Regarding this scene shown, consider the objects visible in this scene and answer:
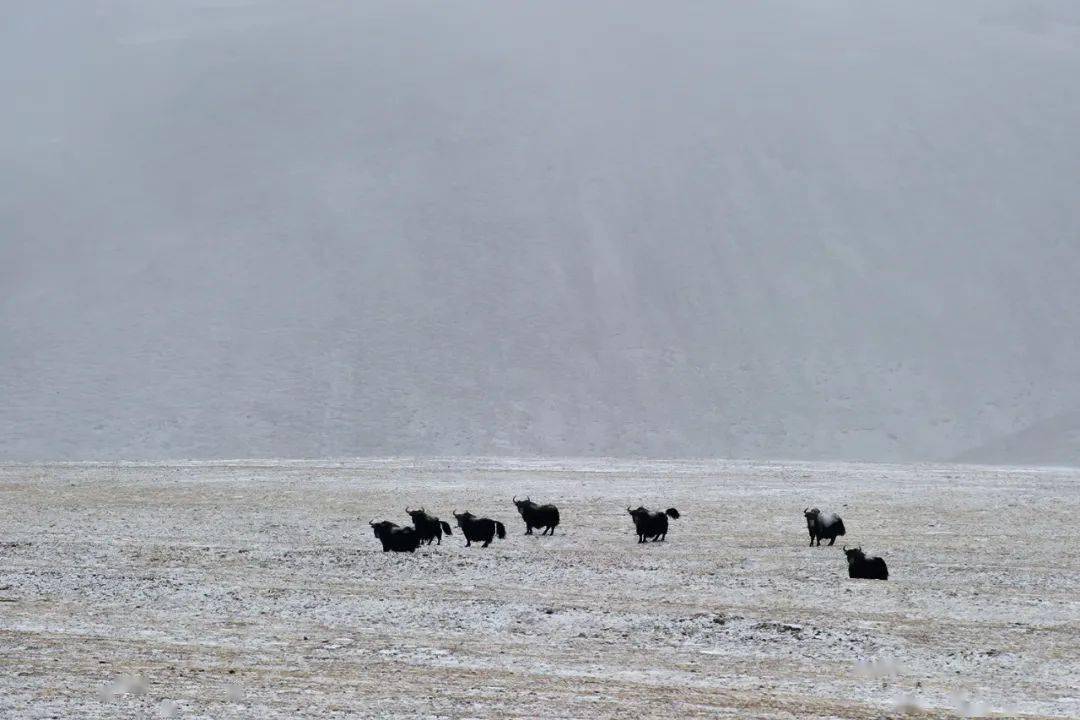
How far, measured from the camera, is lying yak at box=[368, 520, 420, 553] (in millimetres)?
19453

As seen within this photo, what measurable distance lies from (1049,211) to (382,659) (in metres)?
88.4

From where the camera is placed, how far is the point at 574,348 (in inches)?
3049

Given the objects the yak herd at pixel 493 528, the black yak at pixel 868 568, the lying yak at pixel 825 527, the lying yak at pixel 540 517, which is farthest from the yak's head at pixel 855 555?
the lying yak at pixel 540 517

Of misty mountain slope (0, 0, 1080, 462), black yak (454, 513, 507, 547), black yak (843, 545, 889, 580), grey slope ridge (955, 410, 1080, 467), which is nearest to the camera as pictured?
black yak (843, 545, 889, 580)

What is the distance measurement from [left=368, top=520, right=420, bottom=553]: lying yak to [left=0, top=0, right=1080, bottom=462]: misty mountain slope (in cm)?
4563

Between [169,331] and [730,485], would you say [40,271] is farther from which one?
[730,485]

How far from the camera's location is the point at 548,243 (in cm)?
8638

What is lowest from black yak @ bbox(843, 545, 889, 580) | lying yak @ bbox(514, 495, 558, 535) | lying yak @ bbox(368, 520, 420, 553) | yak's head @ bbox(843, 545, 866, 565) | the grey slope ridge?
lying yak @ bbox(368, 520, 420, 553)

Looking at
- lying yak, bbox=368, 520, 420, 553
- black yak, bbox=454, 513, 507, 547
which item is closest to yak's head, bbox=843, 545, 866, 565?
black yak, bbox=454, 513, 507, 547

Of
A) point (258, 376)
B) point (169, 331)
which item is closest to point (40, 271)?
point (169, 331)

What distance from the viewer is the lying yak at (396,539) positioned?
19.5 meters

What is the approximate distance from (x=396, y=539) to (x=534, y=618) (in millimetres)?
5917

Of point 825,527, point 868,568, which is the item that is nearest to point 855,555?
point 868,568

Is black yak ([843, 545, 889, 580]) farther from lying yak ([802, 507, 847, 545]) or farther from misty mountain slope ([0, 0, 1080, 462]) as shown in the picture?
misty mountain slope ([0, 0, 1080, 462])
